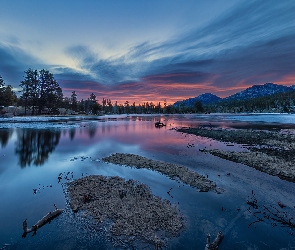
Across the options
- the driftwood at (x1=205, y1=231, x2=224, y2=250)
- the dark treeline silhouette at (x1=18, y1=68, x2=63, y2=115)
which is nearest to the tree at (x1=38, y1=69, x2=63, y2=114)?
the dark treeline silhouette at (x1=18, y1=68, x2=63, y2=115)

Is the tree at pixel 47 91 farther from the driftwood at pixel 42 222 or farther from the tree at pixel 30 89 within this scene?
the driftwood at pixel 42 222

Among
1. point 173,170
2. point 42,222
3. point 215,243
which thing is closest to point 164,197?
point 215,243

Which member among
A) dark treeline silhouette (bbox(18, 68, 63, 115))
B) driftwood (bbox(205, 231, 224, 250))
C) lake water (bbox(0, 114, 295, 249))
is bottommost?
Result: lake water (bbox(0, 114, 295, 249))

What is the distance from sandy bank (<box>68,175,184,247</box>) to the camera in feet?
31.6

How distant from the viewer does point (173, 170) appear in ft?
63.6

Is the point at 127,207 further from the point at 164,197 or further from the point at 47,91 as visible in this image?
the point at 47,91

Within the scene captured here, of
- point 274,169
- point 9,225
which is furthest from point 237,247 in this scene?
point 274,169

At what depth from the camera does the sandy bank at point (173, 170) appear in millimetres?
15880

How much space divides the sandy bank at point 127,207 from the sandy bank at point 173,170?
4.07 m

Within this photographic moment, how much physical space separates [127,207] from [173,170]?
→ 8658mm

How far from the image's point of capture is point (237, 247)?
8734 mm

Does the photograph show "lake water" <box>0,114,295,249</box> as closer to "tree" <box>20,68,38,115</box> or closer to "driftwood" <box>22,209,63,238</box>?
"driftwood" <box>22,209,63,238</box>

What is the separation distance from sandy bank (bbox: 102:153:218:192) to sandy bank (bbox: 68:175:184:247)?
13.3 feet

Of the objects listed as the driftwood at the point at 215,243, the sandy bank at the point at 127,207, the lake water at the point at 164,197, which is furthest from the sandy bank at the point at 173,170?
the driftwood at the point at 215,243
